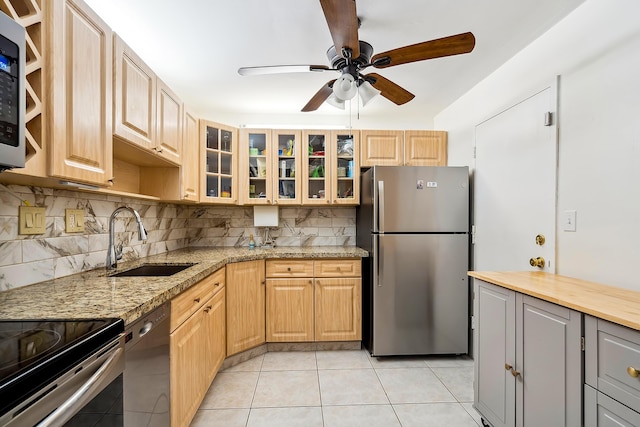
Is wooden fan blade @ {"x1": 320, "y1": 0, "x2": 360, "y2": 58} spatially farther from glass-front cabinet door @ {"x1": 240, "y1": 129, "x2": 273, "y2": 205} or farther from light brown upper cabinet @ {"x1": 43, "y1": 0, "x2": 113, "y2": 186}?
glass-front cabinet door @ {"x1": 240, "y1": 129, "x2": 273, "y2": 205}

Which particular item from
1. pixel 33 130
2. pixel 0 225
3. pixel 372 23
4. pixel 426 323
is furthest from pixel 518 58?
pixel 0 225

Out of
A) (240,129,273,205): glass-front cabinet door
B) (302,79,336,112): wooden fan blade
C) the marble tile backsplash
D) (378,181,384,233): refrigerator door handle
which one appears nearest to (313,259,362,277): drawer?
(378,181,384,233): refrigerator door handle

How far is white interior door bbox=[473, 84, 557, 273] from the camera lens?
177 cm

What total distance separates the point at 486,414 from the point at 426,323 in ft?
2.96

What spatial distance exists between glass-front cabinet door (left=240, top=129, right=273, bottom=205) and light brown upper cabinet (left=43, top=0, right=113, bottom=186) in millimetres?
1529

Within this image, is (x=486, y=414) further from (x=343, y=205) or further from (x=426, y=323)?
(x=343, y=205)

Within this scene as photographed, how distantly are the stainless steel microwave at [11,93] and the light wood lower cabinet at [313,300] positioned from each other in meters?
1.93

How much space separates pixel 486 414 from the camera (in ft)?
5.27

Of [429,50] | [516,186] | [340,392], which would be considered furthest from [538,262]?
[340,392]

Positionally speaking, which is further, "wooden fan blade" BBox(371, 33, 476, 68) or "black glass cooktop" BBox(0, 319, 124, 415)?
"wooden fan blade" BBox(371, 33, 476, 68)

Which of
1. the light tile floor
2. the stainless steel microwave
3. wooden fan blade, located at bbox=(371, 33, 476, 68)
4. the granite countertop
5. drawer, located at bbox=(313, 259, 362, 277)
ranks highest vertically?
wooden fan blade, located at bbox=(371, 33, 476, 68)

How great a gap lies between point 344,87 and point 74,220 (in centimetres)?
173

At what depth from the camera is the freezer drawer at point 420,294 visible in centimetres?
247

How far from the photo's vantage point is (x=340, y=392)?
2008 millimetres
